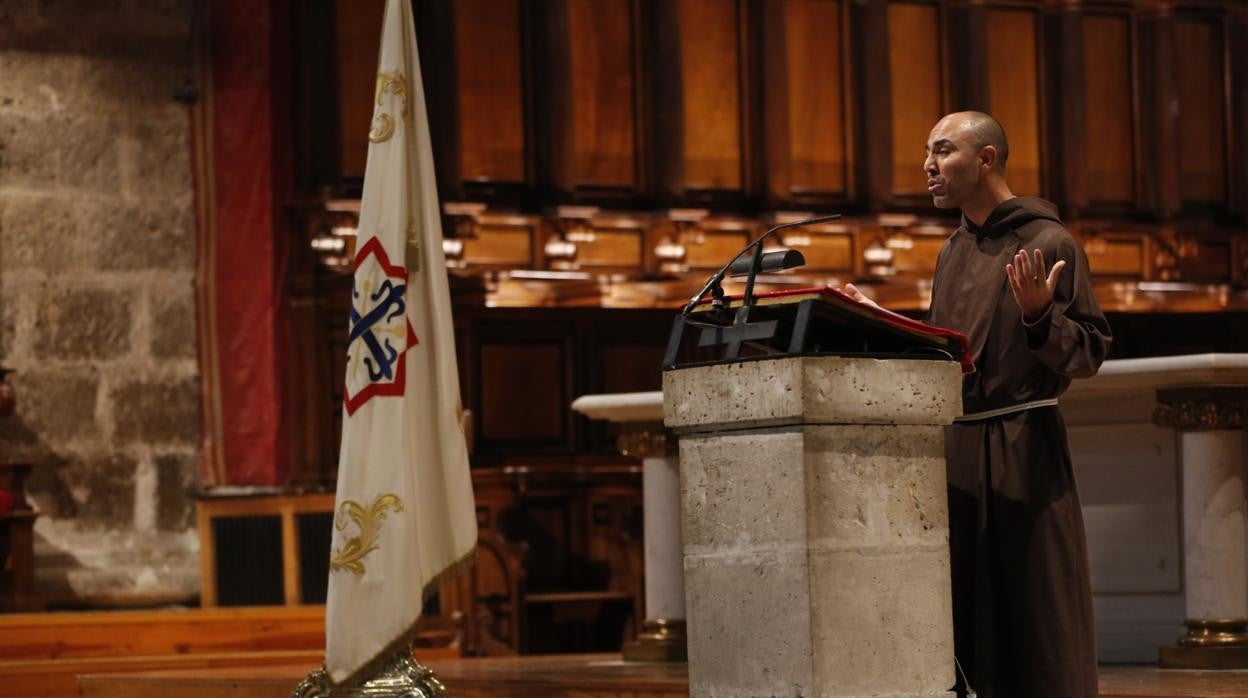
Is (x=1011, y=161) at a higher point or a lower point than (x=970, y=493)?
higher

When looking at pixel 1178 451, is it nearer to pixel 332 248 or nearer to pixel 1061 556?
pixel 1061 556

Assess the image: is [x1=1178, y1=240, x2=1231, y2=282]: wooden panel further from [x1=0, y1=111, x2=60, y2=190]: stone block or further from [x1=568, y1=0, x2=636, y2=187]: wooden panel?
[x1=0, y1=111, x2=60, y2=190]: stone block

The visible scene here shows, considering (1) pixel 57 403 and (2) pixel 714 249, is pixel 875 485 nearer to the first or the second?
(1) pixel 57 403

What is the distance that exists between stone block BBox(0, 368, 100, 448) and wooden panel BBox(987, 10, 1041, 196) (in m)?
4.89

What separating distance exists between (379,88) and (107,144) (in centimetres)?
515

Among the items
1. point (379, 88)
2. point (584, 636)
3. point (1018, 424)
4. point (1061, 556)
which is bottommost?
point (584, 636)

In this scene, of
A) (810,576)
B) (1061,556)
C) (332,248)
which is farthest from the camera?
(332,248)

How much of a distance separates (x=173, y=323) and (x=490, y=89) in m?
1.84

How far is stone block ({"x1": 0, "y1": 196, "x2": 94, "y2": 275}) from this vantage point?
31.3ft

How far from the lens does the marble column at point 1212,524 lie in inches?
239

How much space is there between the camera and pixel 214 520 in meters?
8.98

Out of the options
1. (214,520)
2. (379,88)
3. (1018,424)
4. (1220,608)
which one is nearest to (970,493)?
(1018,424)

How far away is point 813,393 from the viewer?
3693 millimetres

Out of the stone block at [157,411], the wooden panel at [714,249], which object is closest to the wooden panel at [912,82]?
the wooden panel at [714,249]
